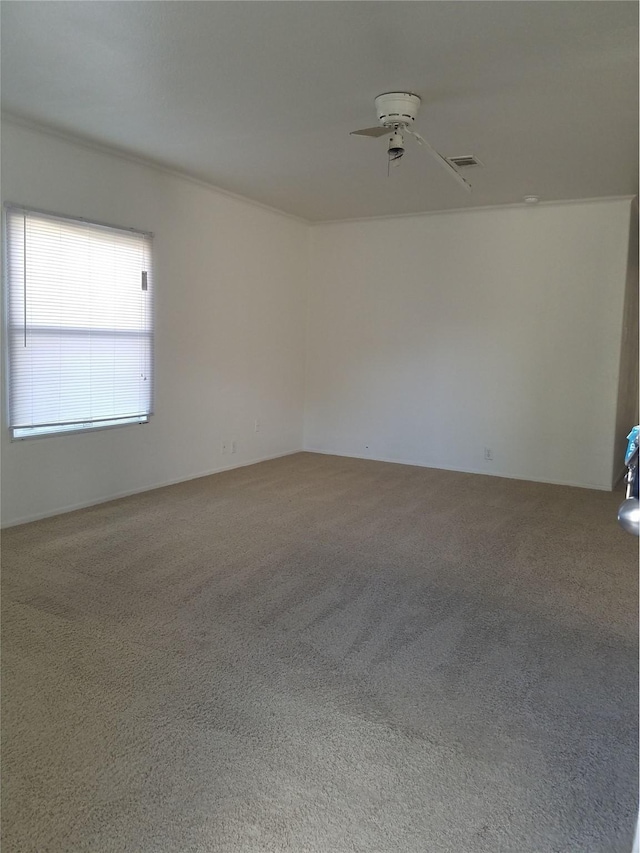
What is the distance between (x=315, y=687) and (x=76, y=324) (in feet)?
10.3

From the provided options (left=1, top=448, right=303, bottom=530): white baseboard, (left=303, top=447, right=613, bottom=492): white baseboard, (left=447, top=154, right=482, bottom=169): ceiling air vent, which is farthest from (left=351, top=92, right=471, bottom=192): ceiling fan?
(left=303, top=447, right=613, bottom=492): white baseboard

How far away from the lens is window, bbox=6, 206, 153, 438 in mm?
3928

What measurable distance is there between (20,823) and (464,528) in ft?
10.8

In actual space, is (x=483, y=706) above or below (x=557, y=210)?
below

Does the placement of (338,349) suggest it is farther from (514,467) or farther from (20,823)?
(20,823)

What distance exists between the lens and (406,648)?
8.68 feet

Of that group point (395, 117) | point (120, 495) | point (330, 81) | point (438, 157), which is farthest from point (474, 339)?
point (120, 495)

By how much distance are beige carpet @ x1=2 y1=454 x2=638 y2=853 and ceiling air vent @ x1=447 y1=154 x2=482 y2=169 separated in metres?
2.68

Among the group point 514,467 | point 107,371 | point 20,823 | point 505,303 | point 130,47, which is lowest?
point 20,823

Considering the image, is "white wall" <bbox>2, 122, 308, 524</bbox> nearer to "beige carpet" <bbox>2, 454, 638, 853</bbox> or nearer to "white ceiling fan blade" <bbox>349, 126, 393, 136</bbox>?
"beige carpet" <bbox>2, 454, 638, 853</bbox>

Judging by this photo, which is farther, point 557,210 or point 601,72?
point 557,210

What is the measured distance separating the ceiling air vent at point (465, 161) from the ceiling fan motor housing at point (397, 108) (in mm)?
1096

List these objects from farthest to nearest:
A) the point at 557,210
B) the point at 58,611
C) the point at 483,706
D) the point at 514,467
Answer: the point at 514,467 < the point at 557,210 < the point at 58,611 < the point at 483,706

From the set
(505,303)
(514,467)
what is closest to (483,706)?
(514,467)
